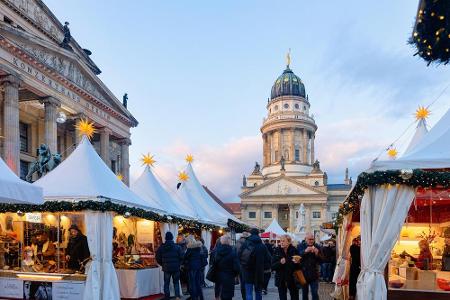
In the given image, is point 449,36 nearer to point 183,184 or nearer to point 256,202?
point 183,184

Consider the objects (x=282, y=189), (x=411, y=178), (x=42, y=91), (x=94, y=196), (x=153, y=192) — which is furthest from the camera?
(x=282, y=189)

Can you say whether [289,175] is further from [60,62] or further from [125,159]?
[60,62]

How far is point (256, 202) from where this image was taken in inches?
3221

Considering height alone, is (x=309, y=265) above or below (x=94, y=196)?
below

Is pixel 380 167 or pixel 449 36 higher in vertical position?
pixel 449 36

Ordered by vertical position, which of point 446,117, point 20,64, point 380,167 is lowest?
point 380,167

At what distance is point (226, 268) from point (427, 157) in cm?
414

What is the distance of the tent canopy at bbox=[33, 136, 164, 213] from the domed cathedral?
6575cm

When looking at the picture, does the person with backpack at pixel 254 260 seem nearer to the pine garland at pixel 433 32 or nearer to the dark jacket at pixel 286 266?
the dark jacket at pixel 286 266

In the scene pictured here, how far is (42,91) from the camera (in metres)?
25.7

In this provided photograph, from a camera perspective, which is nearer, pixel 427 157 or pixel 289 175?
pixel 427 157

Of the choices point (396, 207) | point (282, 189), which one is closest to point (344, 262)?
point (396, 207)

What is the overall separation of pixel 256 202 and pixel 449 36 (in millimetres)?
77912

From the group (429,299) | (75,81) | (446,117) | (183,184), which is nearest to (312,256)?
(429,299)
